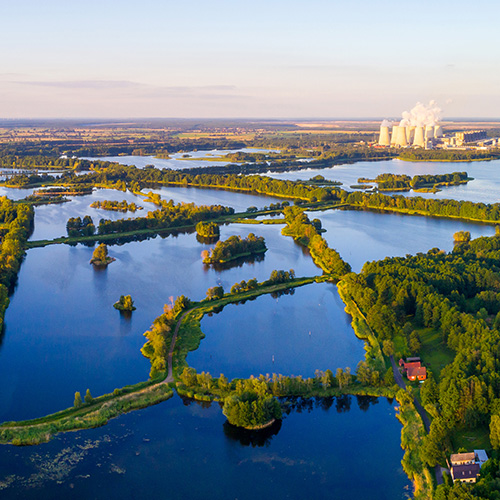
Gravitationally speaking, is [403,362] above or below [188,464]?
above

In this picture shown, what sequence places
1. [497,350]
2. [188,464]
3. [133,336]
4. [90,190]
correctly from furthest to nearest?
[90,190] → [133,336] → [497,350] → [188,464]

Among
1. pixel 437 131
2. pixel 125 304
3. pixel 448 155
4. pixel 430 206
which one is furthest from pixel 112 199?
pixel 437 131

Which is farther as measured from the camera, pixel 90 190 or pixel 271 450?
pixel 90 190

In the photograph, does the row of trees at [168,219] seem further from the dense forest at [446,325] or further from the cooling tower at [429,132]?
the cooling tower at [429,132]

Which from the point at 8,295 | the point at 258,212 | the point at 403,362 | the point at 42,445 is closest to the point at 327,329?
the point at 403,362

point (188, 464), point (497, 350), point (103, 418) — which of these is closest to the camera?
point (188, 464)

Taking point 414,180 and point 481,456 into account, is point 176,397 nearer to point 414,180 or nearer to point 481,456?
point 481,456

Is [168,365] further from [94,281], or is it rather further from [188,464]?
[94,281]
